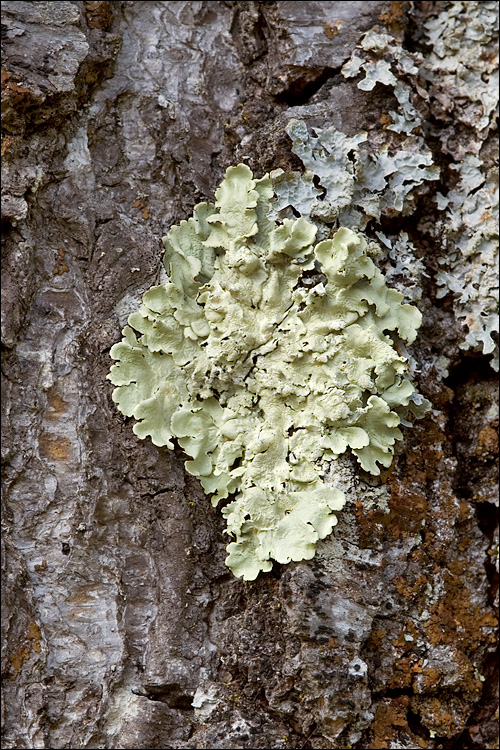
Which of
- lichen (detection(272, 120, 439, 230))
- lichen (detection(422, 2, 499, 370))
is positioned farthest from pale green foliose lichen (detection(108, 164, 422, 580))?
lichen (detection(422, 2, 499, 370))

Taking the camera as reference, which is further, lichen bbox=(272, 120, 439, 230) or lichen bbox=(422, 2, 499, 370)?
lichen bbox=(422, 2, 499, 370)

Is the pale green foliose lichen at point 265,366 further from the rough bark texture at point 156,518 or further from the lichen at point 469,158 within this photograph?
the lichen at point 469,158

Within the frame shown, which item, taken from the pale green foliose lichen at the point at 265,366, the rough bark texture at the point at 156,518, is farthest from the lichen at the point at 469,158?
the pale green foliose lichen at the point at 265,366

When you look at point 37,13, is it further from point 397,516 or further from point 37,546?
point 397,516

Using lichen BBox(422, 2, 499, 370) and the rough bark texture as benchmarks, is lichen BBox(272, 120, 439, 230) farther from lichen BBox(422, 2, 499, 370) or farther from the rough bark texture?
lichen BBox(422, 2, 499, 370)

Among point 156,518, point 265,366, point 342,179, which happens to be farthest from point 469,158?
point 156,518

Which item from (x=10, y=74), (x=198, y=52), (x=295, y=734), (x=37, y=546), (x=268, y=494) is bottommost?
(x=295, y=734)

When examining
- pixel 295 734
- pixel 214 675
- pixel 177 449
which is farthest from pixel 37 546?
pixel 295 734

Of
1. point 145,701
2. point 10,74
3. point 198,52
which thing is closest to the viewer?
point 10,74
